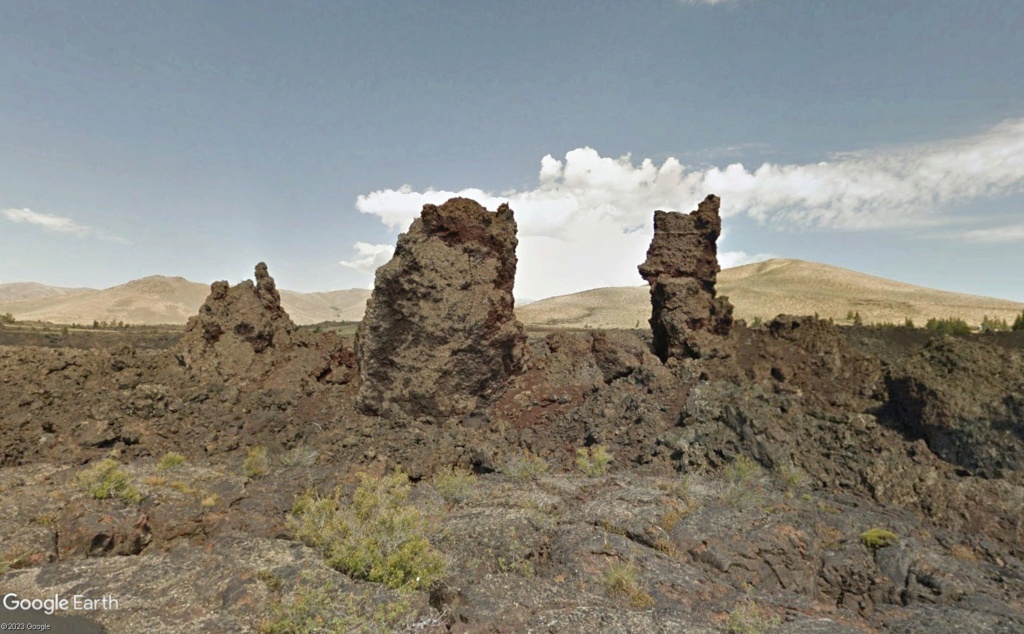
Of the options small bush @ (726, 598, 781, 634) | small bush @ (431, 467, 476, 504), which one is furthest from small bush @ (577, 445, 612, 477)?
small bush @ (726, 598, 781, 634)

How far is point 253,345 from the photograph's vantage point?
18.9m

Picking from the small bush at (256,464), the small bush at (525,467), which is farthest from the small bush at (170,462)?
the small bush at (525,467)

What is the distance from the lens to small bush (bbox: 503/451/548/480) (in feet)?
44.2

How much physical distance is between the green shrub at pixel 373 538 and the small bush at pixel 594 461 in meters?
5.02

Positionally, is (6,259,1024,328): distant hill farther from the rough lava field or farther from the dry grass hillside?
the rough lava field

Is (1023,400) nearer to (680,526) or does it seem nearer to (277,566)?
(680,526)

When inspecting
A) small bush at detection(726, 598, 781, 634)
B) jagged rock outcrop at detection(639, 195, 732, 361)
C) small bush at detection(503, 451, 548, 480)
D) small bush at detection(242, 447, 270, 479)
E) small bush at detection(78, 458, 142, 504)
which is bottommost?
small bush at detection(726, 598, 781, 634)

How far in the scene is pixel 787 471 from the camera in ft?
41.4

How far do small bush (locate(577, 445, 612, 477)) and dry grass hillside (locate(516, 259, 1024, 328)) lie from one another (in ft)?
186

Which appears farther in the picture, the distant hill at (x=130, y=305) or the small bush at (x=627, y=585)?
the distant hill at (x=130, y=305)

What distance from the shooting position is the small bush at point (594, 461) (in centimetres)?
1367

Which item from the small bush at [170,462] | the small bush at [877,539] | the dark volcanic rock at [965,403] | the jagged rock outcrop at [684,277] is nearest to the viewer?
the small bush at [877,539]

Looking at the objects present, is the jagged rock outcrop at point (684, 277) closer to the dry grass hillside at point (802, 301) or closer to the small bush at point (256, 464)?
the small bush at point (256, 464)

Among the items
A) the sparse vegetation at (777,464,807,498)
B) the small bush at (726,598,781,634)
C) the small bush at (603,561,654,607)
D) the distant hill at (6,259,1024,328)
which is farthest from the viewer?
the distant hill at (6,259,1024,328)
